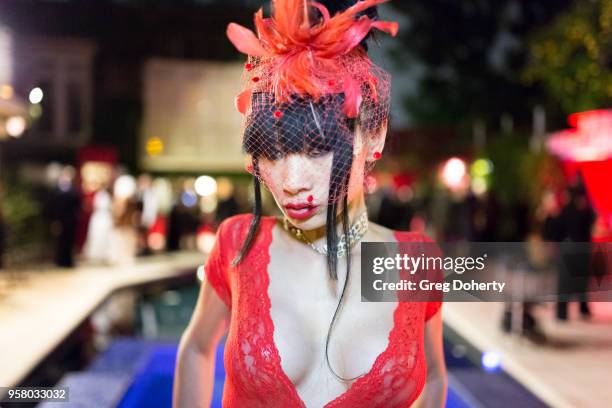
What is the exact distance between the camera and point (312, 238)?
1.32 metres

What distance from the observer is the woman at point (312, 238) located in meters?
1.18

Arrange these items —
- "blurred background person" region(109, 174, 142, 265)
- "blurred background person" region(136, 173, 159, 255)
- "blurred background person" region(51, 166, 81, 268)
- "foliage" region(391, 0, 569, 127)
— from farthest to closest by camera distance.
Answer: "foliage" region(391, 0, 569, 127) < "blurred background person" region(136, 173, 159, 255) < "blurred background person" region(109, 174, 142, 265) < "blurred background person" region(51, 166, 81, 268)

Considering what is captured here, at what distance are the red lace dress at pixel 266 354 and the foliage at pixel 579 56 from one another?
613 centimetres

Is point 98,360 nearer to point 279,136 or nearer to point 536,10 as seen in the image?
point 279,136

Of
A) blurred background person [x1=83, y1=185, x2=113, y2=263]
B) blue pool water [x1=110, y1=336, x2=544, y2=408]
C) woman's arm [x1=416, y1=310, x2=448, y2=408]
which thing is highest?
woman's arm [x1=416, y1=310, x2=448, y2=408]

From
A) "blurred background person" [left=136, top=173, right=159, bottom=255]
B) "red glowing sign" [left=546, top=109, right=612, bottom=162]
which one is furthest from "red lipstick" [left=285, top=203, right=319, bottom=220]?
"blurred background person" [left=136, top=173, right=159, bottom=255]

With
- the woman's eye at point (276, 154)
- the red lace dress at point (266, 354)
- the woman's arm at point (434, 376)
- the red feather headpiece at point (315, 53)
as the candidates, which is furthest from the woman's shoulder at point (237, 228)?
the woman's arm at point (434, 376)

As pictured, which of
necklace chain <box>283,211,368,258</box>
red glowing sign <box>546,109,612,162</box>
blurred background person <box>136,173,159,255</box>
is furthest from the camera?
blurred background person <box>136,173,159,255</box>

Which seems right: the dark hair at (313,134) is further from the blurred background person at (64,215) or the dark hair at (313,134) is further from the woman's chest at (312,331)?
the blurred background person at (64,215)

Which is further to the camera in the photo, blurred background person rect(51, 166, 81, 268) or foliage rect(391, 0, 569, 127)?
foliage rect(391, 0, 569, 127)

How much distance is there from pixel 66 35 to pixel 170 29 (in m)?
4.69

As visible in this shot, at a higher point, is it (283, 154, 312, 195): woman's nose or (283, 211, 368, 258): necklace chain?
(283, 154, 312, 195): woman's nose

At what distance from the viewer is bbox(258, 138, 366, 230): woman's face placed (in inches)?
46.6

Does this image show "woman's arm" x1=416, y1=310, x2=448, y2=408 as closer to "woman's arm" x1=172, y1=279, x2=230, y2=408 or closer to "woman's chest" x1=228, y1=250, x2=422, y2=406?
"woman's chest" x1=228, y1=250, x2=422, y2=406
